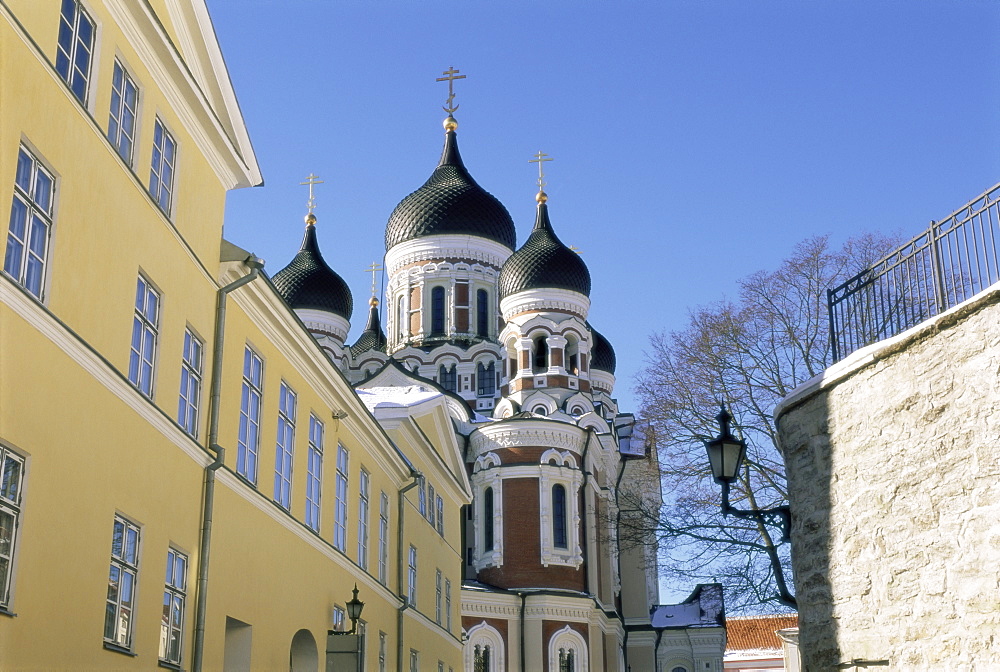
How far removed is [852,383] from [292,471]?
8.43m

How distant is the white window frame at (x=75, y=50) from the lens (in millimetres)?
10195

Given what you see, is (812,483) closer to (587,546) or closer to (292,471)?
(292,471)

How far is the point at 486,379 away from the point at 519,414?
633 centimetres

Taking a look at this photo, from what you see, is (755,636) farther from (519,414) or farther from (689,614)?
(519,414)

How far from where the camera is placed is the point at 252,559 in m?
14.4

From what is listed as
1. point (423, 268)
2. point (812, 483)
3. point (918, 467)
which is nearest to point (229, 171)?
point (812, 483)

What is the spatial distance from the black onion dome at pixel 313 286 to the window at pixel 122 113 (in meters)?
36.1

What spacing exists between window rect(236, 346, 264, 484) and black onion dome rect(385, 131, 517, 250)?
33.2 meters

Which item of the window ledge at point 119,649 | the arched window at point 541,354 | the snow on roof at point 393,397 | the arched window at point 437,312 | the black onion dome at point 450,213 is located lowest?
the window ledge at point 119,649

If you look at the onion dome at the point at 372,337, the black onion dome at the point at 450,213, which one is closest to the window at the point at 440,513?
the black onion dome at the point at 450,213

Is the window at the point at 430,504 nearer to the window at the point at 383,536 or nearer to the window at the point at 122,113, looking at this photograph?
the window at the point at 383,536

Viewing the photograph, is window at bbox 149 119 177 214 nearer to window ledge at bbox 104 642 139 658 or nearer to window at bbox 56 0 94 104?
window at bbox 56 0 94 104

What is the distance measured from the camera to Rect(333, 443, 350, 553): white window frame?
60.0 ft

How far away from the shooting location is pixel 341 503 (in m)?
18.6
